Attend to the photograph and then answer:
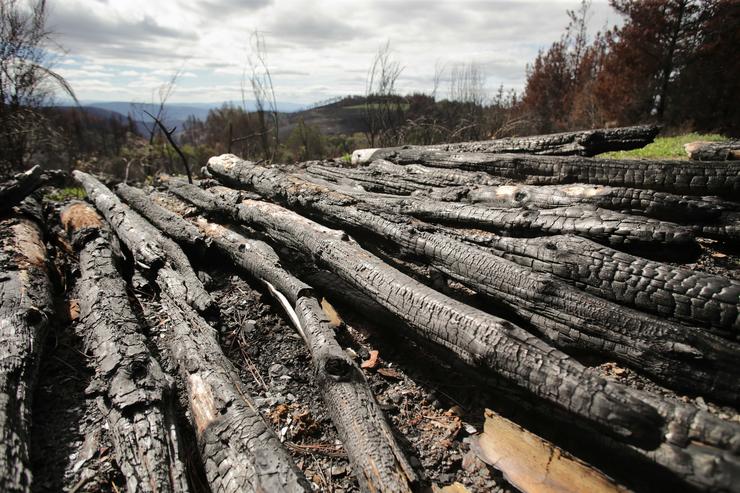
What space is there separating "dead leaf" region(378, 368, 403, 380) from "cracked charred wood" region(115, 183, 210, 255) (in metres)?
2.23

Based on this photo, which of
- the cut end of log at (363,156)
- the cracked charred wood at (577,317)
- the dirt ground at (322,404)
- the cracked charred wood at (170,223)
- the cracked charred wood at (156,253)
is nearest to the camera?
the cracked charred wood at (577,317)

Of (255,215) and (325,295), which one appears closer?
(325,295)

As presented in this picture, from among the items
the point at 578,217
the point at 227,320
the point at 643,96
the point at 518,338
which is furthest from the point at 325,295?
the point at 643,96

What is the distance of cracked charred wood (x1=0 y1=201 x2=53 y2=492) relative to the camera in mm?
1716

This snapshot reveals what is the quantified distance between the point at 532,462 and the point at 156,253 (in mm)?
3262

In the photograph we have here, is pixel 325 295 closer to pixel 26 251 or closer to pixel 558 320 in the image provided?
pixel 558 320

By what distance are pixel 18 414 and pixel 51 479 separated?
380 mm

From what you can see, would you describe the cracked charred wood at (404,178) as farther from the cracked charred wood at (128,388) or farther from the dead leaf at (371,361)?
the cracked charred wood at (128,388)

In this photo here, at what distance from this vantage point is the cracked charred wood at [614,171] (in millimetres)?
2840

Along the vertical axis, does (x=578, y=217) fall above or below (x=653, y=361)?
above

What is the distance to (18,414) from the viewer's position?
196cm

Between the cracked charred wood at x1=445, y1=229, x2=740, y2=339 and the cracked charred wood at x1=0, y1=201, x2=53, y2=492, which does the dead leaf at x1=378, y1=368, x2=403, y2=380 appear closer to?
the cracked charred wood at x1=445, y1=229, x2=740, y2=339

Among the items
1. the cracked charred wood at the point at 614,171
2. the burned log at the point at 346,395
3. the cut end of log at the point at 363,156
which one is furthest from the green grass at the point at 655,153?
the burned log at the point at 346,395

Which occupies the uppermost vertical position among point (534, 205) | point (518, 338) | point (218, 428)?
point (534, 205)
